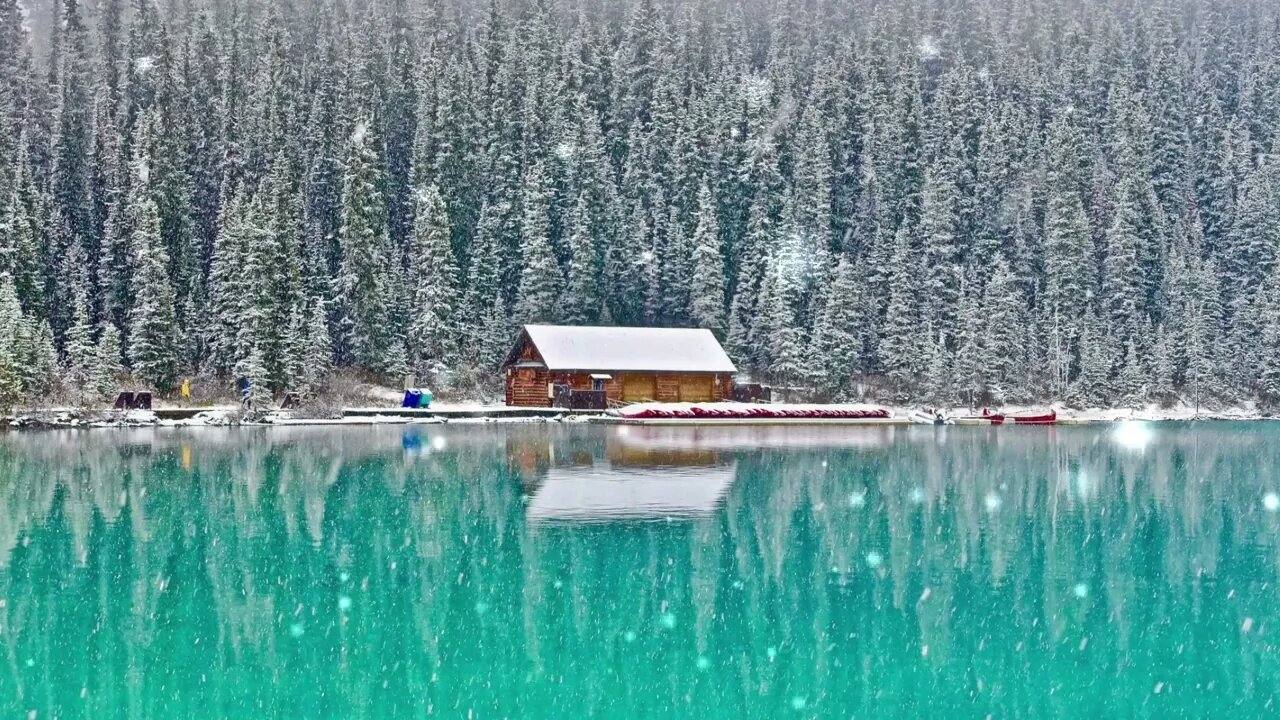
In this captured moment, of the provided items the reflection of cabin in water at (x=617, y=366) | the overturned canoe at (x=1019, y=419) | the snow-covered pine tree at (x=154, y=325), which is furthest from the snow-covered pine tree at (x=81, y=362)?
the overturned canoe at (x=1019, y=419)

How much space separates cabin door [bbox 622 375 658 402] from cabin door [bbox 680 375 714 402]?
170cm

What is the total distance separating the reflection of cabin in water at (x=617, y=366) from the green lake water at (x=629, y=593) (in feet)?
113

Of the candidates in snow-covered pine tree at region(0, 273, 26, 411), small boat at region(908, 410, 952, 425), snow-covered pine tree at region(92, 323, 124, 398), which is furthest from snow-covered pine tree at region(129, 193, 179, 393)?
small boat at region(908, 410, 952, 425)

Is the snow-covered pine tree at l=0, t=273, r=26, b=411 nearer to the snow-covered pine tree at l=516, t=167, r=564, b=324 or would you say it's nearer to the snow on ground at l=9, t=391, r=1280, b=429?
the snow on ground at l=9, t=391, r=1280, b=429

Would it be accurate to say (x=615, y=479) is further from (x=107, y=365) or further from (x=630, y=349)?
(x=630, y=349)

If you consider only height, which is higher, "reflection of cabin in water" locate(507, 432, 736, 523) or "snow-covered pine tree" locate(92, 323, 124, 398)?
"snow-covered pine tree" locate(92, 323, 124, 398)

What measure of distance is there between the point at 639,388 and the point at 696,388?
136 inches

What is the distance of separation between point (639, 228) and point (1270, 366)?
42.8m

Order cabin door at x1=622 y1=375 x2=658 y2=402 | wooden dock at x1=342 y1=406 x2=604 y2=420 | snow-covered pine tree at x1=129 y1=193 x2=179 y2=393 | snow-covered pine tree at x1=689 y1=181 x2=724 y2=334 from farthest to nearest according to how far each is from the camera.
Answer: snow-covered pine tree at x1=689 y1=181 x2=724 y2=334 < cabin door at x1=622 y1=375 x2=658 y2=402 < snow-covered pine tree at x1=129 y1=193 x2=179 y2=393 < wooden dock at x1=342 y1=406 x2=604 y2=420

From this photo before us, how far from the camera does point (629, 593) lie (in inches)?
731

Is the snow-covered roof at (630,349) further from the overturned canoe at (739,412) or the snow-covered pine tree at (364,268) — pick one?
the snow-covered pine tree at (364,268)

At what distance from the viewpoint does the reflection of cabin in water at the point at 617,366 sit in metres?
71.5

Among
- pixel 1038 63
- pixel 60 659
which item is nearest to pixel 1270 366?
pixel 1038 63

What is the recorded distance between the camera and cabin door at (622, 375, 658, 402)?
2862 inches
